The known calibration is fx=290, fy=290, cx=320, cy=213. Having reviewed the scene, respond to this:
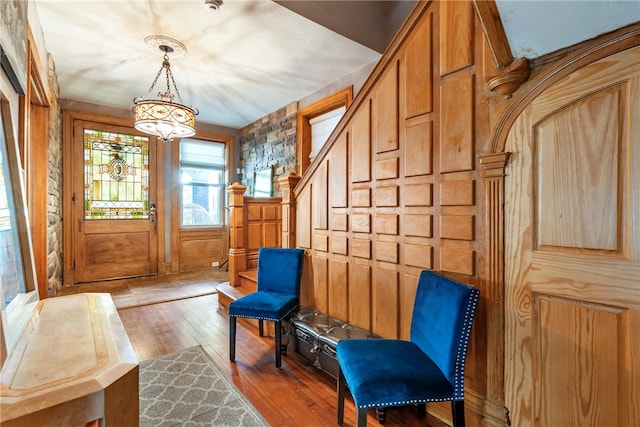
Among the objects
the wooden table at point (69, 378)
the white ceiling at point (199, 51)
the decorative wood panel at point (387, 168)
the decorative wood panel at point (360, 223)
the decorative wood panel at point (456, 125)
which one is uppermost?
the white ceiling at point (199, 51)

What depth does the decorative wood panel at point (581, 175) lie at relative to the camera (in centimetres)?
118

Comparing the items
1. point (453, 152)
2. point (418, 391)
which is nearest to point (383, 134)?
point (453, 152)

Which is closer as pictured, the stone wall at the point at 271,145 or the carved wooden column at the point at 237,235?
the carved wooden column at the point at 237,235

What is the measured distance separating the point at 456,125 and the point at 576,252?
86 centimetres

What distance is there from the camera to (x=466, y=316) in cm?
141

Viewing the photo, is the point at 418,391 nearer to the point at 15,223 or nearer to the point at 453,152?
the point at 453,152

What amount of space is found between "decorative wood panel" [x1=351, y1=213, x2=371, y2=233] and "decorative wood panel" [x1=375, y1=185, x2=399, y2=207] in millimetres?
165

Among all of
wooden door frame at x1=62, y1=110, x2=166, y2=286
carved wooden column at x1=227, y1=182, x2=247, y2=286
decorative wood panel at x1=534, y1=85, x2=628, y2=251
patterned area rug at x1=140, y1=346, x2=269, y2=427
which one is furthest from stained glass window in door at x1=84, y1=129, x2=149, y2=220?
decorative wood panel at x1=534, y1=85, x2=628, y2=251

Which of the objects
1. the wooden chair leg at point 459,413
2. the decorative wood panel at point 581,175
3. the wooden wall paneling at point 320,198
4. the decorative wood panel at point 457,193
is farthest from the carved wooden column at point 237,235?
the decorative wood panel at point 581,175

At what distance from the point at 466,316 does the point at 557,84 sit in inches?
45.2

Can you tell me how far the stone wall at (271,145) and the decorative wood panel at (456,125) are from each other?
3.20 m

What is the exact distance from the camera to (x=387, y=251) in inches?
82.0

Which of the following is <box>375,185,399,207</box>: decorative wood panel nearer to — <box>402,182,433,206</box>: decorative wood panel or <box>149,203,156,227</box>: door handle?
<box>402,182,433,206</box>: decorative wood panel

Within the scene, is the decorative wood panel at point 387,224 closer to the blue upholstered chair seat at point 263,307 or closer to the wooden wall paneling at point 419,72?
the wooden wall paneling at point 419,72
